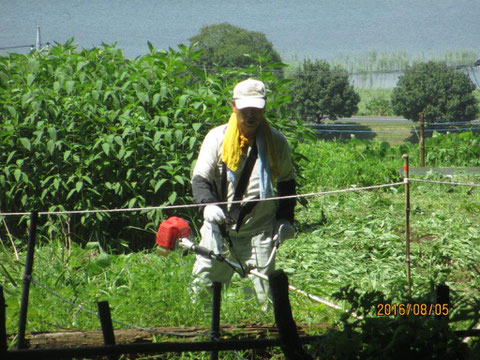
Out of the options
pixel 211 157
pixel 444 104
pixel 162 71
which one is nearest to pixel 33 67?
pixel 162 71

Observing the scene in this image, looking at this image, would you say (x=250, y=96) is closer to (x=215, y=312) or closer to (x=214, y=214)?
(x=214, y=214)

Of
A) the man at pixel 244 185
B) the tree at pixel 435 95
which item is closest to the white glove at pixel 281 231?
the man at pixel 244 185

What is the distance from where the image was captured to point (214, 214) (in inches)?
130

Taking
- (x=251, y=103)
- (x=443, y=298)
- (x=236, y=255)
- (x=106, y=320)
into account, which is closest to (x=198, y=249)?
(x=236, y=255)

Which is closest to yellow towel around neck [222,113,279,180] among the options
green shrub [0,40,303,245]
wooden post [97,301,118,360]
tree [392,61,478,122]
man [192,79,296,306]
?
man [192,79,296,306]

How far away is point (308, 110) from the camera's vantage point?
2095cm

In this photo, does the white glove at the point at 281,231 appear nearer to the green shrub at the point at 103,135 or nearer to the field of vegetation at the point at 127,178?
the field of vegetation at the point at 127,178

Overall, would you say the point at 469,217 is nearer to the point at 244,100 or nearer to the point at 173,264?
the point at 173,264

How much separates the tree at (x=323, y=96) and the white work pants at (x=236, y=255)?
17.1m

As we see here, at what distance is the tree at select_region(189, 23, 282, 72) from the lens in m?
22.5

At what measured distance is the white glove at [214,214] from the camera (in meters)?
3.30

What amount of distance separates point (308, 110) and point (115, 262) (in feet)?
54.8

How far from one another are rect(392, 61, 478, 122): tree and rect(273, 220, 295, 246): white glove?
16.4 metres

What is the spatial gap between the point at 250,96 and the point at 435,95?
1718cm
